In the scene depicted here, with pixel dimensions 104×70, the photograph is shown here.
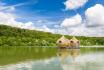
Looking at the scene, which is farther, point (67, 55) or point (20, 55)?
point (67, 55)

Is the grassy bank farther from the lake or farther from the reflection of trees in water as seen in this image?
the reflection of trees in water

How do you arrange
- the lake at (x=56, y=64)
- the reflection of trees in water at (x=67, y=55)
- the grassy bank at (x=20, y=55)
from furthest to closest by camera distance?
the reflection of trees in water at (x=67, y=55) → the grassy bank at (x=20, y=55) → the lake at (x=56, y=64)

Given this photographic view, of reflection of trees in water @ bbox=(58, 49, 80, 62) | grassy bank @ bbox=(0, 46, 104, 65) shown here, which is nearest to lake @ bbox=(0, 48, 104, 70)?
grassy bank @ bbox=(0, 46, 104, 65)

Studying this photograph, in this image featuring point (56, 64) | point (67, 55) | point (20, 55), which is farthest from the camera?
point (67, 55)

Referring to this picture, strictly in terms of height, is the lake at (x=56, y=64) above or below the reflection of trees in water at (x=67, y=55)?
below

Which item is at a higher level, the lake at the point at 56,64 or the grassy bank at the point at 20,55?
the grassy bank at the point at 20,55

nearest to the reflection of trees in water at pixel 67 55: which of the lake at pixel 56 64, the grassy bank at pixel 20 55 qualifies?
the lake at pixel 56 64

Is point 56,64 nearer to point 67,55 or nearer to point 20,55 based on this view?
point 20,55

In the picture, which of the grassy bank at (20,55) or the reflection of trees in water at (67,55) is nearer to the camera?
the grassy bank at (20,55)

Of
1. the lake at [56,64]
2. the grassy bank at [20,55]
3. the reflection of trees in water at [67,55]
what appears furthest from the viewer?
the reflection of trees in water at [67,55]

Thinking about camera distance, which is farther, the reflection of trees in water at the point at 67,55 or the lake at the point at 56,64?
the reflection of trees in water at the point at 67,55

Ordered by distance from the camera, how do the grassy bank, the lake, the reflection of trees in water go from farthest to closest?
the reflection of trees in water < the grassy bank < the lake

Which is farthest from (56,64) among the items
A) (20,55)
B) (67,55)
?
(67,55)

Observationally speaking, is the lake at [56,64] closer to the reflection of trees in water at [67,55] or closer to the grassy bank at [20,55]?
the grassy bank at [20,55]
